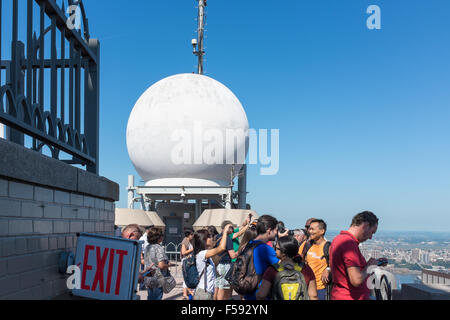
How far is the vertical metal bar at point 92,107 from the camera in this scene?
6.70 m

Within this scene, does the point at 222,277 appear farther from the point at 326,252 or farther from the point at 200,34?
the point at 200,34

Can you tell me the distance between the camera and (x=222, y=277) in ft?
22.0

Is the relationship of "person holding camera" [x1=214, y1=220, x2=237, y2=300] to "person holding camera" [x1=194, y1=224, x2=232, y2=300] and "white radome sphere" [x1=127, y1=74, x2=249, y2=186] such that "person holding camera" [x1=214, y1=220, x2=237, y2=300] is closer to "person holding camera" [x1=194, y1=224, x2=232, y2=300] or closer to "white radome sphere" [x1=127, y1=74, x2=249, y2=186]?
"person holding camera" [x1=194, y1=224, x2=232, y2=300]

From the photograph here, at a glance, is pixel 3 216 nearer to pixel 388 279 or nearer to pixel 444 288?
pixel 388 279

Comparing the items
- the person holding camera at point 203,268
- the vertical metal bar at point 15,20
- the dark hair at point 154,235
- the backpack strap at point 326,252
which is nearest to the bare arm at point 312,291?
the backpack strap at point 326,252

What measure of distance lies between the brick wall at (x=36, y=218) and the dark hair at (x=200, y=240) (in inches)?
59.1

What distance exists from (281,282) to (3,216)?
2.43 m

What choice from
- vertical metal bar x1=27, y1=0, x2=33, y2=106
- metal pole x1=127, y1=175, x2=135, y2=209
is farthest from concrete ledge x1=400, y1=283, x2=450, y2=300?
metal pole x1=127, y1=175, x2=135, y2=209

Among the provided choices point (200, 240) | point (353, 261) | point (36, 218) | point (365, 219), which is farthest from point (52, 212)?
point (365, 219)

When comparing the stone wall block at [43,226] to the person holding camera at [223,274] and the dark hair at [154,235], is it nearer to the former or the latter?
the dark hair at [154,235]

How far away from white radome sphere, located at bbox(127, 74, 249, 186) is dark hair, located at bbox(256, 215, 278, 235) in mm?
17765

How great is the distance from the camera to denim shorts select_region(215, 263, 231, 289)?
6.67 metres

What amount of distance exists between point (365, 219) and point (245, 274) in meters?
1.29

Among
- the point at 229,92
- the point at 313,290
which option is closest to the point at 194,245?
the point at 313,290
